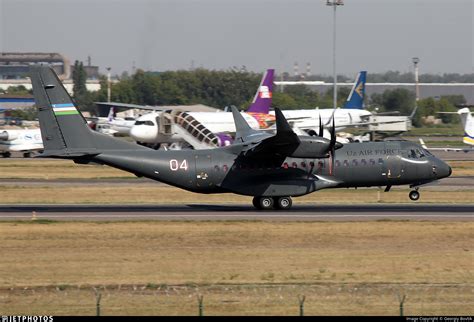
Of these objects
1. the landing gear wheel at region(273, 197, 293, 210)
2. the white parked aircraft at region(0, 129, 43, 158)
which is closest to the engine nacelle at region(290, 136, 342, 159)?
the landing gear wheel at region(273, 197, 293, 210)

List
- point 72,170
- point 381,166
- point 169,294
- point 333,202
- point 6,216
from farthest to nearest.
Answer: point 72,170
point 333,202
point 381,166
point 6,216
point 169,294

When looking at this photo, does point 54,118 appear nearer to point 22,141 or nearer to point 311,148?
point 311,148

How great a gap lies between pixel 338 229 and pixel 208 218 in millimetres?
6171

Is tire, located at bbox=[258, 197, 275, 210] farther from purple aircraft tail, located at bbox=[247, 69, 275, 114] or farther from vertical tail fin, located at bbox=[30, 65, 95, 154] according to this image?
purple aircraft tail, located at bbox=[247, 69, 275, 114]

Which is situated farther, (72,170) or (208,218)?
(72,170)

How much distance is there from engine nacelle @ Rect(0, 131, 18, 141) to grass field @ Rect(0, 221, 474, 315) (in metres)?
50.2

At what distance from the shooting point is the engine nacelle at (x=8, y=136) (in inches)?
3275

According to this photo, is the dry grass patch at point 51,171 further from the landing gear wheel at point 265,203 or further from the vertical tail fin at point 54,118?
the landing gear wheel at point 265,203

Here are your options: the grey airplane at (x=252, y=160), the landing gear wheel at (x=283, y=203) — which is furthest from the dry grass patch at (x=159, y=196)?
the grey airplane at (x=252, y=160)

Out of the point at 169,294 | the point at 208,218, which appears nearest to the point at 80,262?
the point at 169,294

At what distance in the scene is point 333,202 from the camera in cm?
4500

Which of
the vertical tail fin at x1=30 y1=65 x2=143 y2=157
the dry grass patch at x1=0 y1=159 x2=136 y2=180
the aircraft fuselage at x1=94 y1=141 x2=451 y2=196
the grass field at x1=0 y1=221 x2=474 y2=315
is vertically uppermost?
the vertical tail fin at x1=30 y1=65 x2=143 y2=157

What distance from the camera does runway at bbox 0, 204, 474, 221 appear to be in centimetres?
3747

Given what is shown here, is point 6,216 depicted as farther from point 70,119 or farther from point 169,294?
point 169,294
